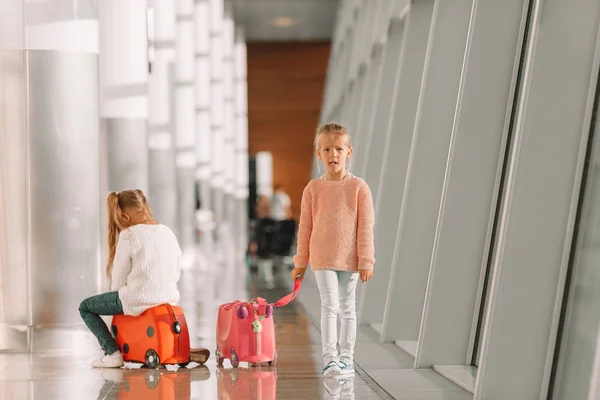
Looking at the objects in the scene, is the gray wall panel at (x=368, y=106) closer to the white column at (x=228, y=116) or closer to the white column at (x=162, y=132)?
the white column at (x=162, y=132)

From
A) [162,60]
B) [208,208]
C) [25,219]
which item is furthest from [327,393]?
[208,208]

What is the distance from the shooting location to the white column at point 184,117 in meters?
18.4

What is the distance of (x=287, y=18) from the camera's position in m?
33.4

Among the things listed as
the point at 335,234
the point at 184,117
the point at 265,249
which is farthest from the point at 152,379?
the point at 184,117

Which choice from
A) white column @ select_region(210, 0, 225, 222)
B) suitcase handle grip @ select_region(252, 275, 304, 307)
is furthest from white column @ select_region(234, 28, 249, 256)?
suitcase handle grip @ select_region(252, 275, 304, 307)

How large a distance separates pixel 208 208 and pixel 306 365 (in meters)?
16.9

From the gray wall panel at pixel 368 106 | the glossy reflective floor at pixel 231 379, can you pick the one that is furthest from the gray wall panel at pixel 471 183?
the gray wall panel at pixel 368 106

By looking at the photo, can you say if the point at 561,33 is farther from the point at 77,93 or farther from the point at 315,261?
the point at 77,93

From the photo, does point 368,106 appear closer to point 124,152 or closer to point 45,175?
point 124,152

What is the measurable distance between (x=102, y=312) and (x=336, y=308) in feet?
5.42

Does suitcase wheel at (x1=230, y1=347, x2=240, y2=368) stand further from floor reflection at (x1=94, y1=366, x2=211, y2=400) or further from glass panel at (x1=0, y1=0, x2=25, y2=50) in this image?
glass panel at (x1=0, y1=0, x2=25, y2=50)

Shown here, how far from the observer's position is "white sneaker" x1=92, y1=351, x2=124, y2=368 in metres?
6.15

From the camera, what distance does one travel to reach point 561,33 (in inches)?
163

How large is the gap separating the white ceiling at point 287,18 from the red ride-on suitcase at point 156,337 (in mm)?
25189
